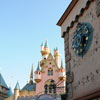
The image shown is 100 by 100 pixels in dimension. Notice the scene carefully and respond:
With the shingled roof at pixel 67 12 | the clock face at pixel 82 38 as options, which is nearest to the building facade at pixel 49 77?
the shingled roof at pixel 67 12

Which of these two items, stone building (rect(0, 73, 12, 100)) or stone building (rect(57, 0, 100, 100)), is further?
stone building (rect(0, 73, 12, 100))

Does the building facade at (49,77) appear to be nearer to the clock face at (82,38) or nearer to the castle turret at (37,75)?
the castle turret at (37,75)

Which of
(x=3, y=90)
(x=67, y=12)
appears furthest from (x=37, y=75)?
(x=67, y=12)

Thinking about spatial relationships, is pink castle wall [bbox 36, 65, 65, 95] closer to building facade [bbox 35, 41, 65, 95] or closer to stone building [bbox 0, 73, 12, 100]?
building facade [bbox 35, 41, 65, 95]

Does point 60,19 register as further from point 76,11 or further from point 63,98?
point 63,98

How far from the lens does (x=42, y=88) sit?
1114 inches

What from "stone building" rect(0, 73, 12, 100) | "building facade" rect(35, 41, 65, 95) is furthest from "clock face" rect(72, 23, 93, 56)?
"stone building" rect(0, 73, 12, 100)

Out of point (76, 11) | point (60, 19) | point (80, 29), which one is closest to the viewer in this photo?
point (80, 29)

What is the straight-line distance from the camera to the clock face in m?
7.56

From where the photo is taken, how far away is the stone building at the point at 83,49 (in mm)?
6855

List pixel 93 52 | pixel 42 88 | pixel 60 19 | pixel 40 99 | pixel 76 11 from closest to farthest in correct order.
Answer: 1. pixel 93 52
2. pixel 76 11
3. pixel 60 19
4. pixel 40 99
5. pixel 42 88

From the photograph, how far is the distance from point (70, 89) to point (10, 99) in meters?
23.8

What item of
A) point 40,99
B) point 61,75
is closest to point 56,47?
point 61,75

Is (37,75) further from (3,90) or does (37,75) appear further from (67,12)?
(67,12)
